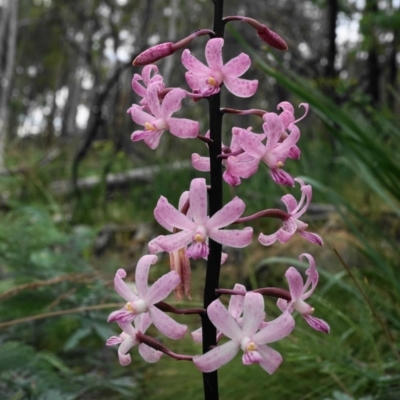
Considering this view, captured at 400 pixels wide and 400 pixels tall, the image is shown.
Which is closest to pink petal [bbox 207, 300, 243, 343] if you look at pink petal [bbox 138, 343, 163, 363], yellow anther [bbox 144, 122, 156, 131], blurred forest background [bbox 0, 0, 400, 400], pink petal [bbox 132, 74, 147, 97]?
pink petal [bbox 138, 343, 163, 363]

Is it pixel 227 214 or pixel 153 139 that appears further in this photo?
pixel 153 139

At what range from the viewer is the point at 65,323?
2.80 meters

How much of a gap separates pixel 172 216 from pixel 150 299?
139 mm

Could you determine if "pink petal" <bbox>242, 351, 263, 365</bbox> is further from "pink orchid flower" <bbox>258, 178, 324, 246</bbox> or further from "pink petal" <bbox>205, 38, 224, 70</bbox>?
"pink petal" <bbox>205, 38, 224, 70</bbox>

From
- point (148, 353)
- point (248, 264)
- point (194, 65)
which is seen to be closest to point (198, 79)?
point (194, 65)

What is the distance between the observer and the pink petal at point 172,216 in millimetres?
818

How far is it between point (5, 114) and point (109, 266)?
11.9 meters

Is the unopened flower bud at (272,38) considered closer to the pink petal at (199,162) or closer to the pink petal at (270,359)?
the pink petal at (199,162)

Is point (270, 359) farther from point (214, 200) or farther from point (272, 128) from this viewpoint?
point (272, 128)

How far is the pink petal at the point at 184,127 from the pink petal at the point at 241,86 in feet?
0.29

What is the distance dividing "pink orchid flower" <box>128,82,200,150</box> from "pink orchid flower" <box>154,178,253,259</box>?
10 centimetres

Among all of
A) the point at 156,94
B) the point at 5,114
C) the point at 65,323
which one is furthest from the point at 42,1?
the point at 156,94

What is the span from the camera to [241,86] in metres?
0.88

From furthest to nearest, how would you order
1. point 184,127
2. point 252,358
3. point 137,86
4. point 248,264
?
point 248,264, point 137,86, point 184,127, point 252,358
